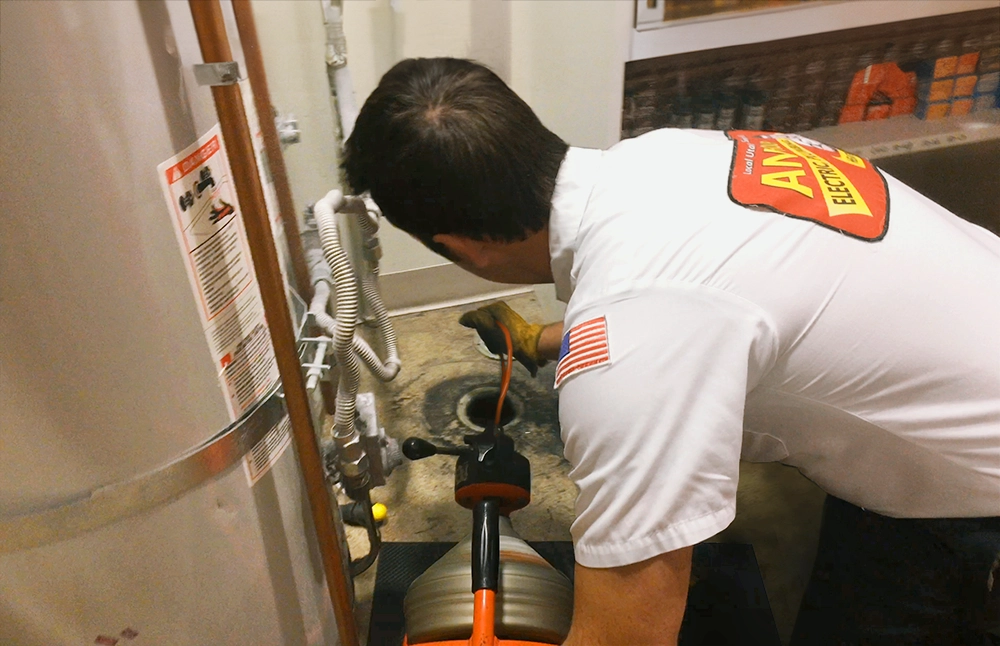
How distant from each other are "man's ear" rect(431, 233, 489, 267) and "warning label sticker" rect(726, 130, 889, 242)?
0.31 meters

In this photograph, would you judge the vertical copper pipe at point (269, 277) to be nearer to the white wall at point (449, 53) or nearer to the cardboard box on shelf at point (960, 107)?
the white wall at point (449, 53)

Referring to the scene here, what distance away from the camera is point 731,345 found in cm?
65

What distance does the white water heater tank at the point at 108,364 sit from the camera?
52cm

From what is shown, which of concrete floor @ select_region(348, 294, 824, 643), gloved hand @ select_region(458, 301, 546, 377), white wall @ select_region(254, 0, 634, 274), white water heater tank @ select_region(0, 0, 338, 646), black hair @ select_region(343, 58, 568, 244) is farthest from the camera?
concrete floor @ select_region(348, 294, 824, 643)

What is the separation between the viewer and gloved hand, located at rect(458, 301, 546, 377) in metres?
1.17

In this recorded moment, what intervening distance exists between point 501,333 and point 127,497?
0.62 metres

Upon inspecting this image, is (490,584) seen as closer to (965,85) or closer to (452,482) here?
(452,482)

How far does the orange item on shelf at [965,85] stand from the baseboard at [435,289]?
1080 mm

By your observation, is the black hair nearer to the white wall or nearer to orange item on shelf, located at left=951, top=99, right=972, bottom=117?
the white wall

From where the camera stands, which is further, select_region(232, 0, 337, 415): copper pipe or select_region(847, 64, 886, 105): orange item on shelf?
select_region(847, 64, 886, 105): orange item on shelf

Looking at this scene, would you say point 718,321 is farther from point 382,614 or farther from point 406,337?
point 406,337

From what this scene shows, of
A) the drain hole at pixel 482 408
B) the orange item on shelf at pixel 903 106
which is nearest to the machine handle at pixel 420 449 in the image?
the drain hole at pixel 482 408

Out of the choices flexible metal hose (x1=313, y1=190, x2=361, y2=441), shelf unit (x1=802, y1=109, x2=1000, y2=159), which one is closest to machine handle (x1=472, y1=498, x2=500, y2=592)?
flexible metal hose (x1=313, y1=190, x2=361, y2=441)

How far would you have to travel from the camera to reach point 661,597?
0.67 meters
